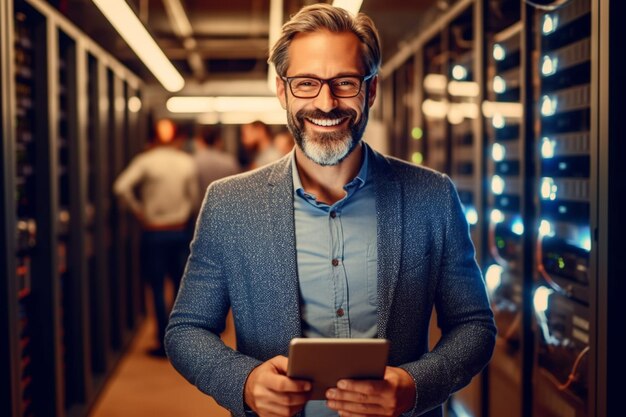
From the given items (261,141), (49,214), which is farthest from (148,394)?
(261,141)

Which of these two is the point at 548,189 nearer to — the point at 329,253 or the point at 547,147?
the point at 547,147

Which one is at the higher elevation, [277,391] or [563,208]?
[563,208]

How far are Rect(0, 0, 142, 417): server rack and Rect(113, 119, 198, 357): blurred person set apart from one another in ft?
1.21

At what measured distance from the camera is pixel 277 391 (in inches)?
59.7

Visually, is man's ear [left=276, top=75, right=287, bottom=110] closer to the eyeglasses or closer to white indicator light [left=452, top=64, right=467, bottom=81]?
the eyeglasses

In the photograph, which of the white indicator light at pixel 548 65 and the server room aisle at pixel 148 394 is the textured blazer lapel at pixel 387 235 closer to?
the white indicator light at pixel 548 65

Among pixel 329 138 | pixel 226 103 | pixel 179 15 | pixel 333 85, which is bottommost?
pixel 329 138

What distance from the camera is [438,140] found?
4.96 metres

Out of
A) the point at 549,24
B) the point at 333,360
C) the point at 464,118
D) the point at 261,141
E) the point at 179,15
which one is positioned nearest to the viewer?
the point at 333,360

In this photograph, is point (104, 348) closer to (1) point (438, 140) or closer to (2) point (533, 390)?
(1) point (438, 140)

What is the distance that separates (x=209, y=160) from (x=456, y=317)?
5.16 m

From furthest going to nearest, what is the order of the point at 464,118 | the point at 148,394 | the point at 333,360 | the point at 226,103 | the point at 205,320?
the point at 226,103, the point at 148,394, the point at 464,118, the point at 205,320, the point at 333,360

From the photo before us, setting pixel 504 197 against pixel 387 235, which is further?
pixel 504 197

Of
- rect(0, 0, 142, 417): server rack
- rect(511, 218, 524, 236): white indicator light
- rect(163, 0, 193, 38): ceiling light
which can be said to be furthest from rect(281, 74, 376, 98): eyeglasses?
rect(163, 0, 193, 38): ceiling light
